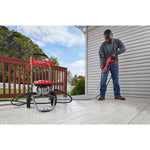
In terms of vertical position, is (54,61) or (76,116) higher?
(54,61)

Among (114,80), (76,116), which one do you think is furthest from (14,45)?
(76,116)

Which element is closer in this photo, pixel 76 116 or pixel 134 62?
pixel 76 116

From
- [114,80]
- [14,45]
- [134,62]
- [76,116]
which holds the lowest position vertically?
[76,116]

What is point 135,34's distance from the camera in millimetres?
2736

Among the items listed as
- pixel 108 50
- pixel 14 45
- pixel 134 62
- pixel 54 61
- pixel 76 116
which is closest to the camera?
pixel 76 116

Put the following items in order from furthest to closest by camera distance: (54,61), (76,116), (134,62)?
(54,61) → (134,62) → (76,116)

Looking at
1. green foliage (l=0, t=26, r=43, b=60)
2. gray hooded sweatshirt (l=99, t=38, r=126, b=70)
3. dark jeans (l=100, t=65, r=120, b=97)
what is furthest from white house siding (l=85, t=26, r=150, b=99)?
green foliage (l=0, t=26, r=43, b=60)

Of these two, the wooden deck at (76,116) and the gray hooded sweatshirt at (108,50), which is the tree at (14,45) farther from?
the wooden deck at (76,116)

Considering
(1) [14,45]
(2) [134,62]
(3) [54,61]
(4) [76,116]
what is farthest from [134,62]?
→ (1) [14,45]

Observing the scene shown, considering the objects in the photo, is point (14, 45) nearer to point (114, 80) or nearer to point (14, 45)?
point (14, 45)
